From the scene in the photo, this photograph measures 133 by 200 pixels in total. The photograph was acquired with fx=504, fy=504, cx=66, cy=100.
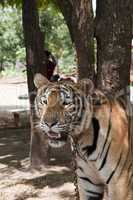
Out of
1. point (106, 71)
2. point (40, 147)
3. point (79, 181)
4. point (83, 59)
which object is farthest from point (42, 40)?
point (79, 181)

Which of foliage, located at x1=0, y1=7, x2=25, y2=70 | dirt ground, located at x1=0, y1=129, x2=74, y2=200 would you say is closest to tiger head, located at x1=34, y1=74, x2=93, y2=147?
dirt ground, located at x1=0, y1=129, x2=74, y2=200

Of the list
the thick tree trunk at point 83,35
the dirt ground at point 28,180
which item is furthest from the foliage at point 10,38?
the thick tree trunk at point 83,35

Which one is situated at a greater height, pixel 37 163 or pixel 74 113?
pixel 74 113

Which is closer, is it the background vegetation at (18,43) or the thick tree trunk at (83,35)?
the thick tree trunk at (83,35)

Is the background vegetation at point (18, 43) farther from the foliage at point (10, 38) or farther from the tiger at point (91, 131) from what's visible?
the tiger at point (91, 131)

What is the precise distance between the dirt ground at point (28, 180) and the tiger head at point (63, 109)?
2832 millimetres

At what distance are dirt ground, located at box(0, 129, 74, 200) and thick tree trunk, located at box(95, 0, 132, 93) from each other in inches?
76.6

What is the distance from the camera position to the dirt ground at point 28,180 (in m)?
6.45

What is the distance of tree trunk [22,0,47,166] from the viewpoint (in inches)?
302

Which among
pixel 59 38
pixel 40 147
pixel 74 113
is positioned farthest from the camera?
pixel 59 38

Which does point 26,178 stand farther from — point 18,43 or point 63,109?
point 18,43

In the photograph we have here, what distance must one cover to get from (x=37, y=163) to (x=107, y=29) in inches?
133

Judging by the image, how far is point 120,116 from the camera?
395cm

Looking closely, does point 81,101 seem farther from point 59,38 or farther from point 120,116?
point 59,38
